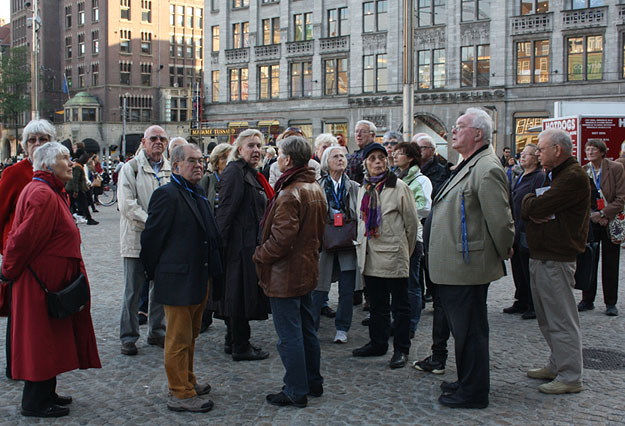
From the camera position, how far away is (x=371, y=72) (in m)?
42.7

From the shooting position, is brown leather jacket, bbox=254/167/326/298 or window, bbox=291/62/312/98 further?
window, bbox=291/62/312/98

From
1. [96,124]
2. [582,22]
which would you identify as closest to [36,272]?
[582,22]

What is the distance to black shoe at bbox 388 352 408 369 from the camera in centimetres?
612

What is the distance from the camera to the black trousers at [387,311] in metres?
6.23

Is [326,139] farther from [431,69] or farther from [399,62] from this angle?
[399,62]

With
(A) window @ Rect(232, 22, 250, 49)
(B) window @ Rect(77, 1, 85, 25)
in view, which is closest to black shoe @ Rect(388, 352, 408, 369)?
(A) window @ Rect(232, 22, 250, 49)

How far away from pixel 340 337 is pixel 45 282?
3264 millimetres

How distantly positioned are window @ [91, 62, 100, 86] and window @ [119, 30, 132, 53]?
10.7 ft

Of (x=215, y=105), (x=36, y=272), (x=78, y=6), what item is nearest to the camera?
(x=36, y=272)

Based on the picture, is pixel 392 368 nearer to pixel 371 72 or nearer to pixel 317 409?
pixel 317 409

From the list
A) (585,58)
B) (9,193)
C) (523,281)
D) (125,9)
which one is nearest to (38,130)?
(9,193)

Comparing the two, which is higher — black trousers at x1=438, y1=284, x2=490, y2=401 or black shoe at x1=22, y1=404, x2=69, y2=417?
black trousers at x1=438, y1=284, x2=490, y2=401

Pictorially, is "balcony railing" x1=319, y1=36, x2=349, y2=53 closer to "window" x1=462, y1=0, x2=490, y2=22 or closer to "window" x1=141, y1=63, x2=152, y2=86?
"window" x1=462, y1=0, x2=490, y2=22

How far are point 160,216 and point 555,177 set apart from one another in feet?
11.0
